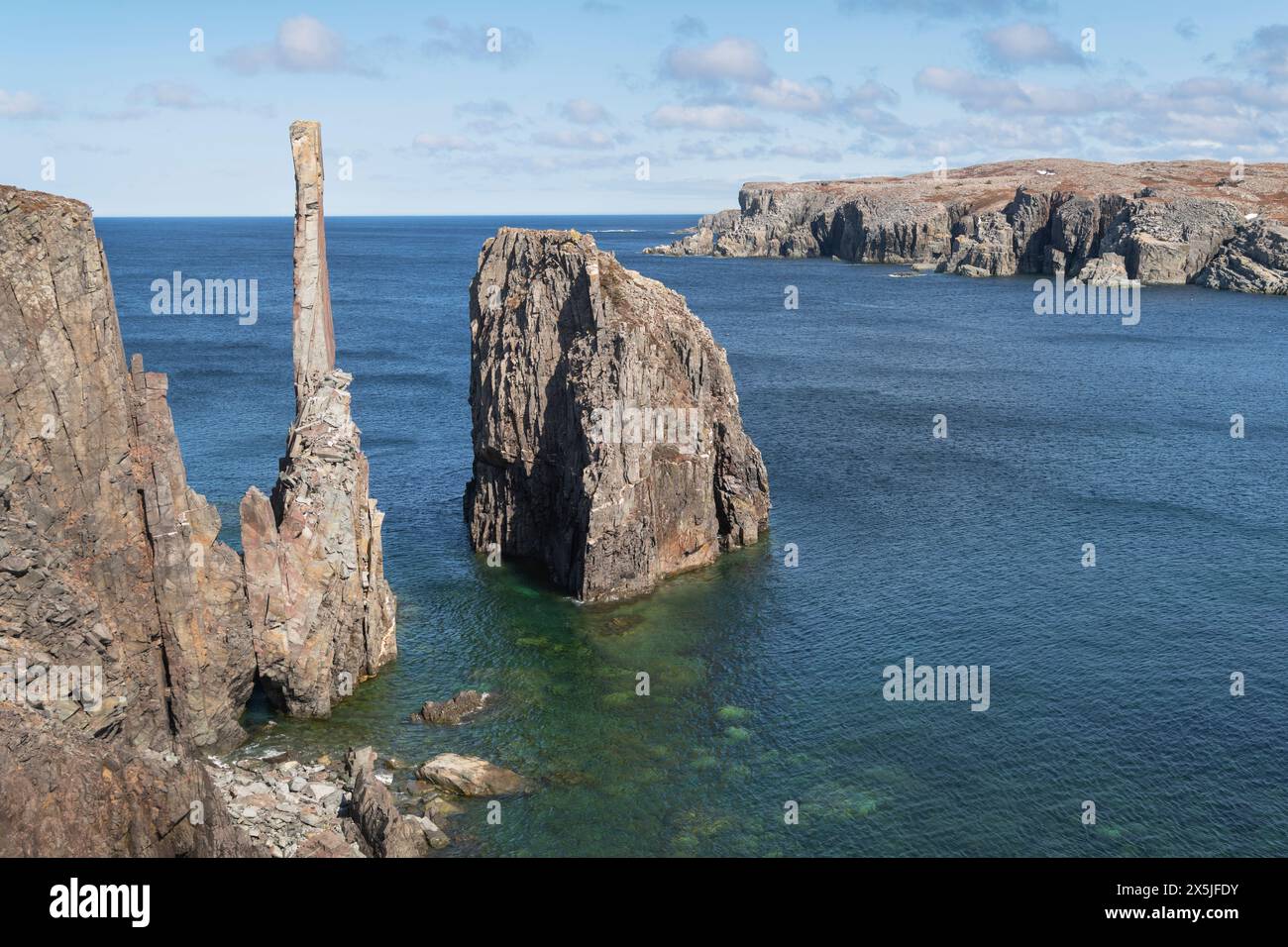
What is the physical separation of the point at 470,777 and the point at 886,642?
26283 mm

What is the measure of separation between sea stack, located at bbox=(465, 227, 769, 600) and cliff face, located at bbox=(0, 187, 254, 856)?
2430cm

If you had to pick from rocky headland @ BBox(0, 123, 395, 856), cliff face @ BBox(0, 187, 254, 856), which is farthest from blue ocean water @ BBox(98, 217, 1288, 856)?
cliff face @ BBox(0, 187, 254, 856)

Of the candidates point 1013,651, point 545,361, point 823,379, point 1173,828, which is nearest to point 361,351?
point 823,379

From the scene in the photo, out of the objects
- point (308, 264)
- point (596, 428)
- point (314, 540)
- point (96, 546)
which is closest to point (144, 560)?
point (96, 546)

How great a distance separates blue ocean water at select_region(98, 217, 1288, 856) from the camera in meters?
47.8

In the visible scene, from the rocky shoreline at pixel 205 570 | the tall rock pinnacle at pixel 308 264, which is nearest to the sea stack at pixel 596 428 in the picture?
the rocky shoreline at pixel 205 570

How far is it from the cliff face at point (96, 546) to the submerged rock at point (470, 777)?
10.3 meters

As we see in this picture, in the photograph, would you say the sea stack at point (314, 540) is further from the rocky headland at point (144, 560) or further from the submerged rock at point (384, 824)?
the submerged rock at point (384, 824)

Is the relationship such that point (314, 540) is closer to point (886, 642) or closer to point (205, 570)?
point (205, 570)

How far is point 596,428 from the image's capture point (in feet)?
230

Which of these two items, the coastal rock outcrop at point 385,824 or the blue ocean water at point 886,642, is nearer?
the coastal rock outcrop at point 385,824

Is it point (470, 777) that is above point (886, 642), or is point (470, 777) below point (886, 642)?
below

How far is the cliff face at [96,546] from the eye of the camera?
1698 inches
